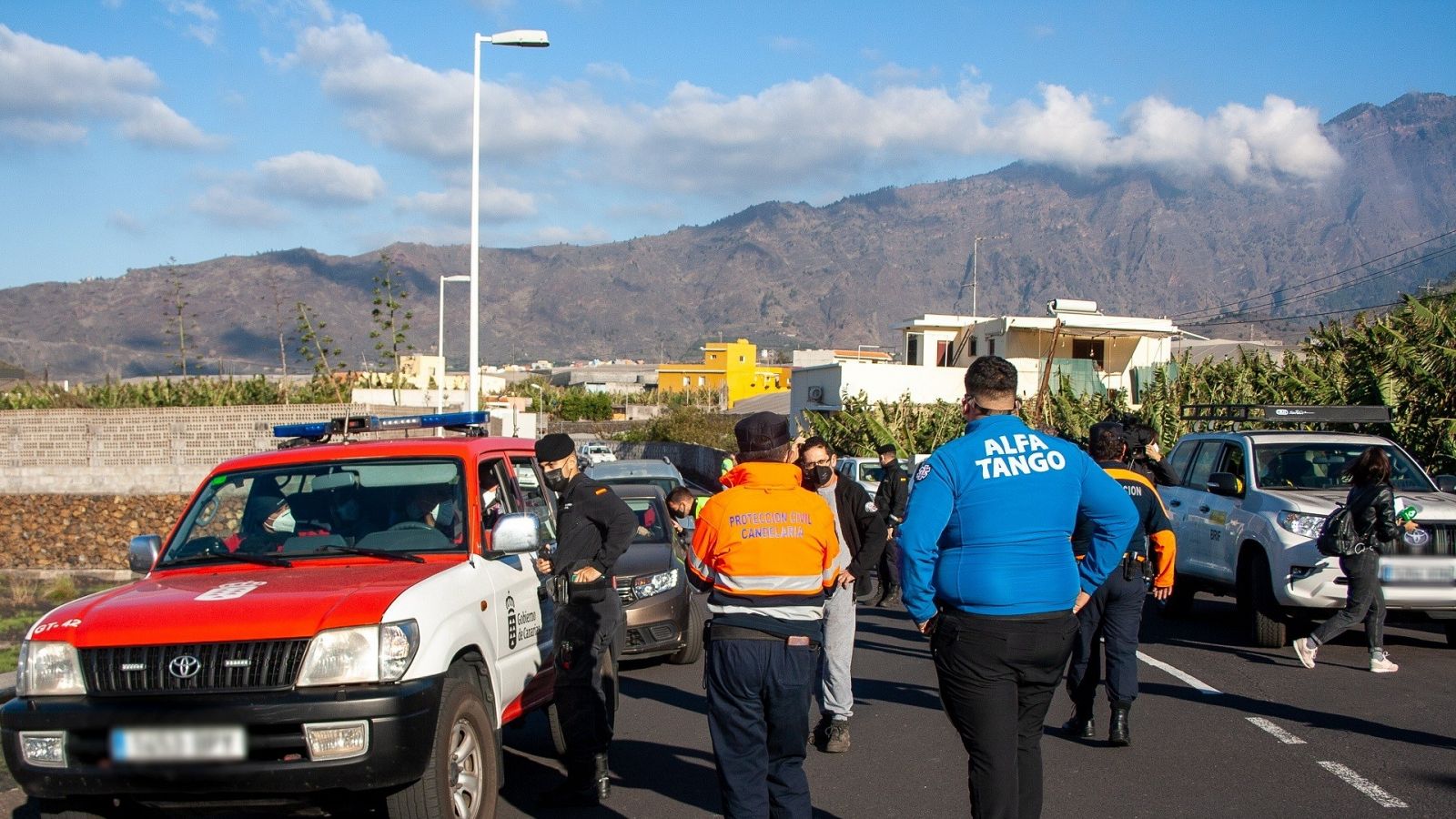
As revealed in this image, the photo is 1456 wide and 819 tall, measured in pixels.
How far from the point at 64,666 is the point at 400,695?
1.41m

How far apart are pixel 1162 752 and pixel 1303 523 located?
4245 mm

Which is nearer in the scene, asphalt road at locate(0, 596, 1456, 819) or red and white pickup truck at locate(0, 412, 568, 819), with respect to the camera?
red and white pickup truck at locate(0, 412, 568, 819)

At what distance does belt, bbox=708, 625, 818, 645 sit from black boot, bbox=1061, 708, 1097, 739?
11.4 feet

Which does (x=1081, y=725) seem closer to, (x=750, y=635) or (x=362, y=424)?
(x=750, y=635)

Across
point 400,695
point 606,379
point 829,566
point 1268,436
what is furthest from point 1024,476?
point 606,379

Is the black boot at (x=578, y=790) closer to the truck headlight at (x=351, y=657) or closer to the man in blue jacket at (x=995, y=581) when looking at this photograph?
the truck headlight at (x=351, y=657)

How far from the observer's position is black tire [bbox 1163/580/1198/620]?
1276cm

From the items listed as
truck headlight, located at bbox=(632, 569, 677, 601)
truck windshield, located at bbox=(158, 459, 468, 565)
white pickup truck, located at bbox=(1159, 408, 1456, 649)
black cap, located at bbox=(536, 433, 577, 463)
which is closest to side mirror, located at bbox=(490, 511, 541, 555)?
truck windshield, located at bbox=(158, 459, 468, 565)

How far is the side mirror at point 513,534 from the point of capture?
6.01 m

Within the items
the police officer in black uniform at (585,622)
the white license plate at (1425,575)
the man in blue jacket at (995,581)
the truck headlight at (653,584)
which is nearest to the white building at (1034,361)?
the white license plate at (1425,575)

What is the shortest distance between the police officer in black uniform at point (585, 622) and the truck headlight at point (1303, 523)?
22.0 ft

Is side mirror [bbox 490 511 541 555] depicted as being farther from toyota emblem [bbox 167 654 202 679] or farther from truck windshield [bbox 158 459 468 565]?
toyota emblem [bbox 167 654 202 679]

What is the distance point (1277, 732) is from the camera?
7.66 meters

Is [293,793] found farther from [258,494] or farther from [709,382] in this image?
[709,382]
